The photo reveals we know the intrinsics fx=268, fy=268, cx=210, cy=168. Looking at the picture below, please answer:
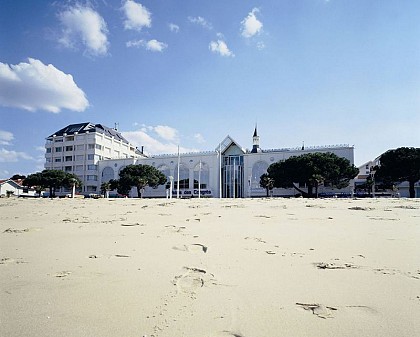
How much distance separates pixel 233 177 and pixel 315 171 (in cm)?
2674

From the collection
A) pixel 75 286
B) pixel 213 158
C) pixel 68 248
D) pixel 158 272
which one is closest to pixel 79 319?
pixel 75 286

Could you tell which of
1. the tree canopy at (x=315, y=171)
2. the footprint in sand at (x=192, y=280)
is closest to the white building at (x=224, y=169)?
the tree canopy at (x=315, y=171)

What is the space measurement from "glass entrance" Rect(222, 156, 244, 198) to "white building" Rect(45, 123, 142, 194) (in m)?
30.1

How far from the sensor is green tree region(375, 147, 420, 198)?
165 feet

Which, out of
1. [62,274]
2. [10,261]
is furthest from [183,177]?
[62,274]

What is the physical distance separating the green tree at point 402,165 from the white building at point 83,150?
66676mm

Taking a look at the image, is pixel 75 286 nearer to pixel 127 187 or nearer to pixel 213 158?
pixel 127 187

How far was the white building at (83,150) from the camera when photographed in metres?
86.8

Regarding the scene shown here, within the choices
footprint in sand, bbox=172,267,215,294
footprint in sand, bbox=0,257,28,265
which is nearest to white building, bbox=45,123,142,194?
footprint in sand, bbox=0,257,28,265

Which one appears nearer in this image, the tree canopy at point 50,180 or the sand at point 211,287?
the sand at point 211,287

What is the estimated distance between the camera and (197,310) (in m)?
2.38

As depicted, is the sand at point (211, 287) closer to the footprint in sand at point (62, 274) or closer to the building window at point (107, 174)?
the footprint in sand at point (62, 274)

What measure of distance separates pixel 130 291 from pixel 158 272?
652mm

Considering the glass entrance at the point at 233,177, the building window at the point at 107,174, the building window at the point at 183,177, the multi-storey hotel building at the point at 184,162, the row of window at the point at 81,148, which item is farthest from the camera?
the row of window at the point at 81,148
